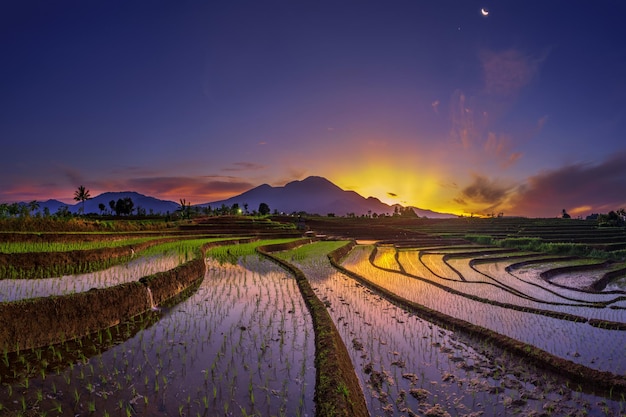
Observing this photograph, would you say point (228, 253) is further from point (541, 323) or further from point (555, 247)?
point (555, 247)

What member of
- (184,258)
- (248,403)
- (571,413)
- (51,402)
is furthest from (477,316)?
(184,258)

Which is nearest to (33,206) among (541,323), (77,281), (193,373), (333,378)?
(77,281)

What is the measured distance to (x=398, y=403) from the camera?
4.68 metres

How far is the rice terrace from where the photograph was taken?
4586 millimetres

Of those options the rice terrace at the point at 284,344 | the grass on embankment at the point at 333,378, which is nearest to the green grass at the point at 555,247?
the rice terrace at the point at 284,344

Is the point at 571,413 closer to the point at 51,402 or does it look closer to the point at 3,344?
the point at 51,402

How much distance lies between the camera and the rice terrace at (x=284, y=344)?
4.59 metres

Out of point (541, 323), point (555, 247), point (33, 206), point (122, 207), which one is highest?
point (122, 207)

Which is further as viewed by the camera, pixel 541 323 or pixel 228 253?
pixel 228 253

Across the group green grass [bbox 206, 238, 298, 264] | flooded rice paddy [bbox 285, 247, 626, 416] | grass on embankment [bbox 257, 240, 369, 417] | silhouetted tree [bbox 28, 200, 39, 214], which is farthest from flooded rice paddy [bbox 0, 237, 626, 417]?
silhouetted tree [bbox 28, 200, 39, 214]

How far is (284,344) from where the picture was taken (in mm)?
6492

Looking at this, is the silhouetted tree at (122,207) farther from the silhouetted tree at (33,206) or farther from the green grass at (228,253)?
the green grass at (228,253)

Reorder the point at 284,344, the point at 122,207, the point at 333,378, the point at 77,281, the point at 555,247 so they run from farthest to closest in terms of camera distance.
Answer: the point at 122,207 < the point at 555,247 < the point at 77,281 < the point at 284,344 < the point at 333,378

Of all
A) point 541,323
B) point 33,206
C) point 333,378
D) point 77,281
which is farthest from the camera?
point 33,206
